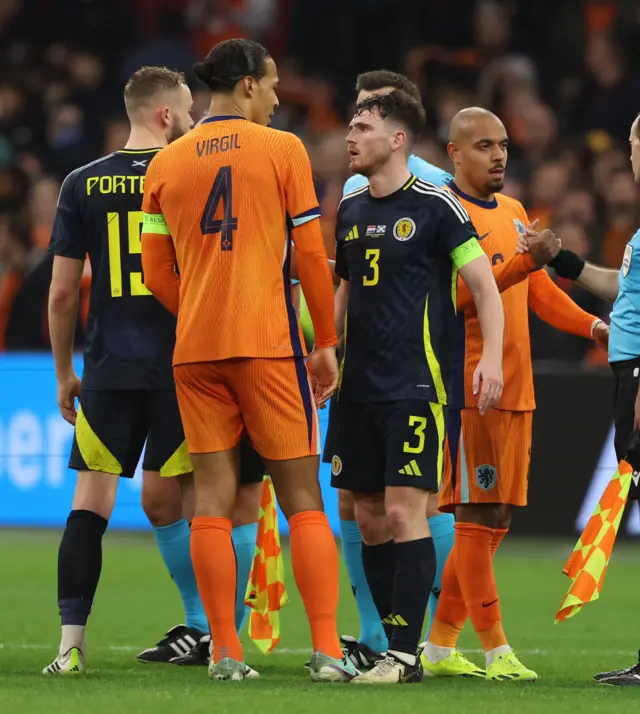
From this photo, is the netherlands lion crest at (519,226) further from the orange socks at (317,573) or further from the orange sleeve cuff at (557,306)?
the orange socks at (317,573)

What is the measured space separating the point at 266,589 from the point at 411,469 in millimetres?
1132

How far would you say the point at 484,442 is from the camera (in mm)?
6285

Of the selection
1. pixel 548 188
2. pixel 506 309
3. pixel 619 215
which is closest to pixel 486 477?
pixel 506 309

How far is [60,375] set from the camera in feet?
21.2

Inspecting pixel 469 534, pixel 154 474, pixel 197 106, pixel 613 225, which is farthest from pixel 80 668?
pixel 197 106

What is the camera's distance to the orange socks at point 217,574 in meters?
5.55

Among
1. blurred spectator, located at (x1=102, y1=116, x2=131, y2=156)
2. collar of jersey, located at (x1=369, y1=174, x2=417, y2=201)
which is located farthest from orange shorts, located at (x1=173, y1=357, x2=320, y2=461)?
blurred spectator, located at (x1=102, y1=116, x2=131, y2=156)

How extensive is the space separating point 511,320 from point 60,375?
183 cm

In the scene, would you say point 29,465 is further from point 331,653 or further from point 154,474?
point 331,653

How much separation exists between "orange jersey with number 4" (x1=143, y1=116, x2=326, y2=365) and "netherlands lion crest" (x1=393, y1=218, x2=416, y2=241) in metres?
0.34

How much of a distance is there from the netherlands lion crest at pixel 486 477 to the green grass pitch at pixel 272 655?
77 centimetres

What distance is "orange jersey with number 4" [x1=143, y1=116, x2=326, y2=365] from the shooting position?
18.2 feet

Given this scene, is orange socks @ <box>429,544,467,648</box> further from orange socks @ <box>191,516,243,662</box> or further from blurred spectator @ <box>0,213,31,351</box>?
blurred spectator @ <box>0,213,31,351</box>

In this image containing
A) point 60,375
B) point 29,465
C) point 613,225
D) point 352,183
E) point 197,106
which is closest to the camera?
point 60,375
